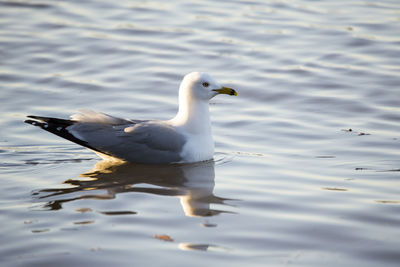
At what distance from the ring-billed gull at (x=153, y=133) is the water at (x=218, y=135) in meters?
0.15

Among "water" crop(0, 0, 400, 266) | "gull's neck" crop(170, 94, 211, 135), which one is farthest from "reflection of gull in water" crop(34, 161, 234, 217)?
"gull's neck" crop(170, 94, 211, 135)

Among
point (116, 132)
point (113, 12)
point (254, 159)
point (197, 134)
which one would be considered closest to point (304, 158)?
point (254, 159)

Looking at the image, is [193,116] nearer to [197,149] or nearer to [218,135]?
[197,149]

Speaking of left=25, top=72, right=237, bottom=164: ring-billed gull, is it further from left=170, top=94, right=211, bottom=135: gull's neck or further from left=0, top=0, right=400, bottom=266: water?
left=0, top=0, right=400, bottom=266: water

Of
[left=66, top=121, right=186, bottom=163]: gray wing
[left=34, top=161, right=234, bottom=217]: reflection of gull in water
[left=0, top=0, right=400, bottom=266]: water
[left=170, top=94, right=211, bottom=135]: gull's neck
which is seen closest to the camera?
[left=0, top=0, right=400, bottom=266]: water

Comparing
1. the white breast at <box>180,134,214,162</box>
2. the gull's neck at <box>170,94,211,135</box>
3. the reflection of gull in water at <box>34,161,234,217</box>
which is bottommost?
the reflection of gull in water at <box>34,161,234,217</box>

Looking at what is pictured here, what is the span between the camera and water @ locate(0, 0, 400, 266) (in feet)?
15.9

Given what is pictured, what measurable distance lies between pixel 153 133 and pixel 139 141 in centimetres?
17

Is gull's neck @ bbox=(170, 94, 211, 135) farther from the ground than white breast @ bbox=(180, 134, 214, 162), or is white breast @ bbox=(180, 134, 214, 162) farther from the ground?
gull's neck @ bbox=(170, 94, 211, 135)

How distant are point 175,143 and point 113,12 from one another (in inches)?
298

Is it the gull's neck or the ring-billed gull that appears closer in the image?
the ring-billed gull

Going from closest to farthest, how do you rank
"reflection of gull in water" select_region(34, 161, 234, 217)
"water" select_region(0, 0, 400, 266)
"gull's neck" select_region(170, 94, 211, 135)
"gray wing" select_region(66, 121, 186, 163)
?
"water" select_region(0, 0, 400, 266)
"reflection of gull in water" select_region(34, 161, 234, 217)
"gray wing" select_region(66, 121, 186, 163)
"gull's neck" select_region(170, 94, 211, 135)

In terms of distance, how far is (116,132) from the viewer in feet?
23.1

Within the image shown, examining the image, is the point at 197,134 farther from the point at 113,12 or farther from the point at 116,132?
the point at 113,12
